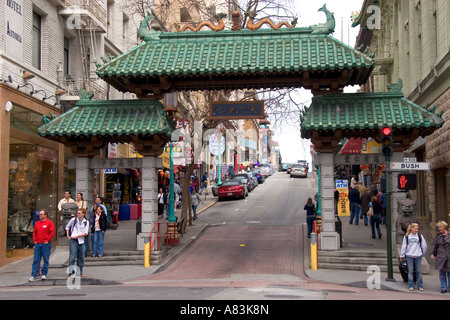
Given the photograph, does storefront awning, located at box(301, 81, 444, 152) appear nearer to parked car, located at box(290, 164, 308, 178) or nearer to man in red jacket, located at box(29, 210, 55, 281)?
man in red jacket, located at box(29, 210, 55, 281)

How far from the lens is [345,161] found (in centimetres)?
1686

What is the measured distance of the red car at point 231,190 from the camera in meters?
40.6

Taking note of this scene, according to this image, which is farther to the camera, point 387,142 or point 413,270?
point 387,142

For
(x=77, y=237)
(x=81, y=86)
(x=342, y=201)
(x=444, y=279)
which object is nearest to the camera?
(x=444, y=279)

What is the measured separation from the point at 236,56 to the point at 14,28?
8.01 m

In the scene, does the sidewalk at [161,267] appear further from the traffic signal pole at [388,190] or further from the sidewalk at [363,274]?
the traffic signal pole at [388,190]

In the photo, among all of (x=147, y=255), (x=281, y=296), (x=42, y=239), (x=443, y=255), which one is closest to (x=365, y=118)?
(x=443, y=255)

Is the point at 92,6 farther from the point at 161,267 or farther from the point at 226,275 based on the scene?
the point at 226,275

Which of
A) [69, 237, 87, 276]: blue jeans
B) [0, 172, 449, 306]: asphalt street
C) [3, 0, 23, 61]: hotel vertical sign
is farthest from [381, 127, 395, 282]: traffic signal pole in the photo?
[3, 0, 23, 61]: hotel vertical sign

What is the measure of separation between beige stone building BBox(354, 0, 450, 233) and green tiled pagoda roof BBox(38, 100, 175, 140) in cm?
699

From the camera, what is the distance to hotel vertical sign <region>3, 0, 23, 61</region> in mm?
17656

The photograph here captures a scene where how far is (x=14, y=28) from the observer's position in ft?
59.6

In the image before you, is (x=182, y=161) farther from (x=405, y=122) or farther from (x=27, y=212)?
(x=405, y=122)

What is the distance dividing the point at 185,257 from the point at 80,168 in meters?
4.93
